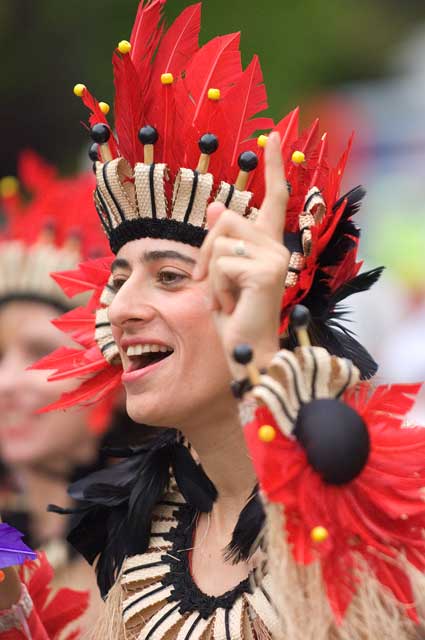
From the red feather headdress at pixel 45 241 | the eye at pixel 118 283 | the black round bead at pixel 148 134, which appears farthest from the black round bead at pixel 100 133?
the red feather headdress at pixel 45 241

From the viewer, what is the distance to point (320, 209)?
273cm

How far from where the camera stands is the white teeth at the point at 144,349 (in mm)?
2732

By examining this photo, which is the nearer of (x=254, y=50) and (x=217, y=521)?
(x=217, y=521)

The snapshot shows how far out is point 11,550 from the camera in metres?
2.77

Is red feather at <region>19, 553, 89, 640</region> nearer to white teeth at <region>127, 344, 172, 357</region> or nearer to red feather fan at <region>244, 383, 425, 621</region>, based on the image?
white teeth at <region>127, 344, 172, 357</region>

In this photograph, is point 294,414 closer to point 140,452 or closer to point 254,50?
point 140,452

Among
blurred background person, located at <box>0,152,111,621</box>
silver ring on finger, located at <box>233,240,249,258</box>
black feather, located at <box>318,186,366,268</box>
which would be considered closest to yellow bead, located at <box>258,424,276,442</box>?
silver ring on finger, located at <box>233,240,249,258</box>

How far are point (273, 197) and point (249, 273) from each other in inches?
7.5

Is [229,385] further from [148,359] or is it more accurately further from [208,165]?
[208,165]

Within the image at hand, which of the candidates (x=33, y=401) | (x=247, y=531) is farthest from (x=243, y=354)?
(x=33, y=401)

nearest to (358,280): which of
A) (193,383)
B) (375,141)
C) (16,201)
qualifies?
(193,383)

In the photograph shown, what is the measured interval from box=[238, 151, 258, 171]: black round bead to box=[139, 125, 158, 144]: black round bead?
232mm

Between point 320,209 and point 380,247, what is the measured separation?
6833 millimetres

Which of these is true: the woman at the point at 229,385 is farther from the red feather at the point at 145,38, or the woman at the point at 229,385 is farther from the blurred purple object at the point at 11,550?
the blurred purple object at the point at 11,550
